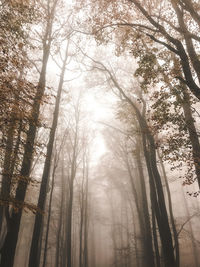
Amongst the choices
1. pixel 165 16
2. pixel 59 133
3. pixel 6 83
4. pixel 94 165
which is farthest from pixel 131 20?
pixel 94 165

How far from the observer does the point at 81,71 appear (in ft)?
42.6

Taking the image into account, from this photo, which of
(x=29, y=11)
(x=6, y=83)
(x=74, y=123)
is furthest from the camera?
(x=74, y=123)

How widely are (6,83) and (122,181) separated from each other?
23405 millimetres

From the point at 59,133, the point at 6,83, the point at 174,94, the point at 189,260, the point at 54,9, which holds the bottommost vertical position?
the point at 189,260

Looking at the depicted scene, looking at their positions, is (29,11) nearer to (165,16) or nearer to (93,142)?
(165,16)

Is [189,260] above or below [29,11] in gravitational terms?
below

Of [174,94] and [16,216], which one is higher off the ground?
[174,94]

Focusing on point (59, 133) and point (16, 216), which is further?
point (59, 133)

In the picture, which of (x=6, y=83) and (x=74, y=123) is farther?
(x=74, y=123)

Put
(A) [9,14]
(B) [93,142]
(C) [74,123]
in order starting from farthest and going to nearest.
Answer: (B) [93,142] < (C) [74,123] < (A) [9,14]

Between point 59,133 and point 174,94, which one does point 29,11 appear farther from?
point 59,133

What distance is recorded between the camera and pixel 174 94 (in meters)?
7.16

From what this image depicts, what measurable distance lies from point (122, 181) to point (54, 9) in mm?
20829

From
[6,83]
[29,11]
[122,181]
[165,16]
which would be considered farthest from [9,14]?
[122,181]
